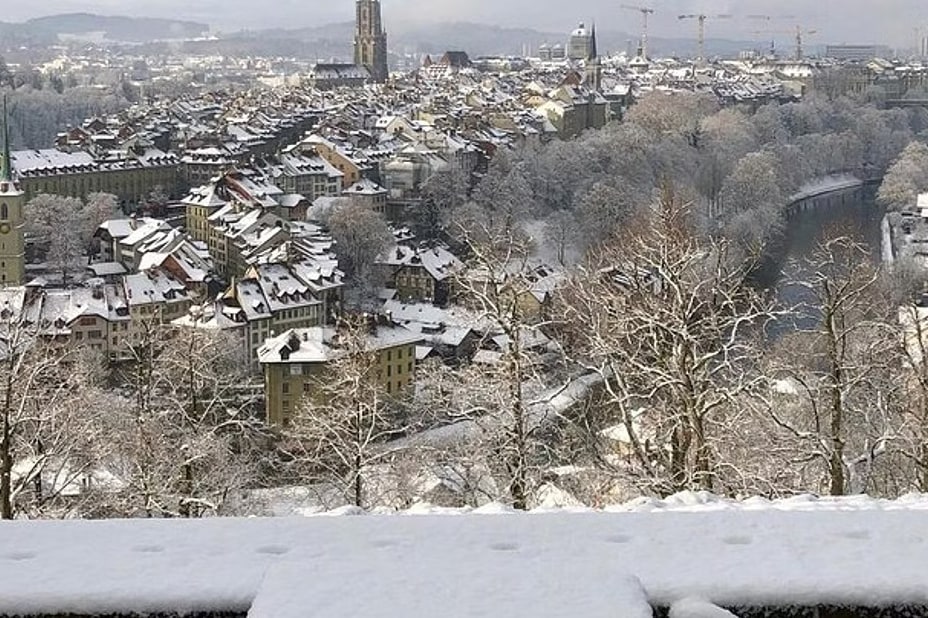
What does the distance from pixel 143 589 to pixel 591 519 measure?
3.85 feet

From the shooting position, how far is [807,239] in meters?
30.5

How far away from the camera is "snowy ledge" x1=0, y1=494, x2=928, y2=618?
2.82m

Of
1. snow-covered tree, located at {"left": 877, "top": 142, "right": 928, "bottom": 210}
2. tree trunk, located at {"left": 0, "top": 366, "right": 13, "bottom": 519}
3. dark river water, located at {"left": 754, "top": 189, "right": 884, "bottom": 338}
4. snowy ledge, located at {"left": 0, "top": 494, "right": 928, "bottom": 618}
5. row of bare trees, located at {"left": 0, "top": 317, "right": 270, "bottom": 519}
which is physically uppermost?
snowy ledge, located at {"left": 0, "top": 494, "right": 928, "bottom": 618}

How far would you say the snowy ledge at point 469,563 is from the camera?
282cm

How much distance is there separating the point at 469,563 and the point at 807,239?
28775 mm

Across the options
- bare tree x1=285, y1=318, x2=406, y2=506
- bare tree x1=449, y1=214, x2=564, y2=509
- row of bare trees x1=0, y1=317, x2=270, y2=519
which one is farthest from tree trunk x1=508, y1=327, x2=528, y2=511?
row of bare trees x1=0, y1=317, x2=270, y2=519

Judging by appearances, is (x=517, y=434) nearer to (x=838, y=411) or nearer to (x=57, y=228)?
(x=838, y=411)

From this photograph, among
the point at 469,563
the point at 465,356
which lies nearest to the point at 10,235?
the point at 465,356

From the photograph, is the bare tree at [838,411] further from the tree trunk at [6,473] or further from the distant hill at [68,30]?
the distant hill at [68,30]

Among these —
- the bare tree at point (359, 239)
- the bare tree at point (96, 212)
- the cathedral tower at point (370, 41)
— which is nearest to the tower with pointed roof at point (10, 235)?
the bare tree at point (96, 212)

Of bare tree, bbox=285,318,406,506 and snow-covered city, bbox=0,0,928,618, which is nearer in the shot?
snow-covered city, bbox=0,0,928,618

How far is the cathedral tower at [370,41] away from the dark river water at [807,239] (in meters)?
38.5

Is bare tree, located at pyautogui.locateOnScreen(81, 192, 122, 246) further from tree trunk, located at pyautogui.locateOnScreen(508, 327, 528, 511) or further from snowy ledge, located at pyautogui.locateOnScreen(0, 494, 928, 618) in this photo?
snowy ledge, located at pyautogui.locateOnScreen(0, 494, 928, 618)

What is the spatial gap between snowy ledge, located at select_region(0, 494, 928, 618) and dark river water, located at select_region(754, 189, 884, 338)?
14.6 m
